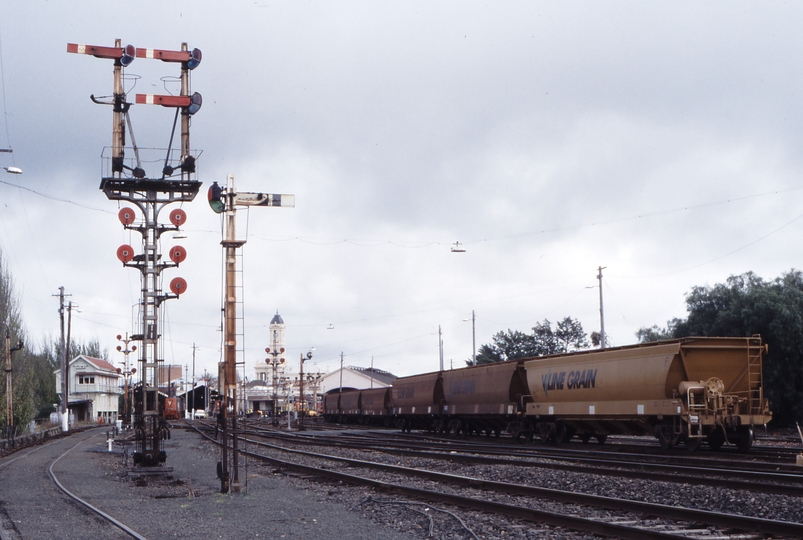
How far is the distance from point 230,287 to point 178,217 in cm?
828

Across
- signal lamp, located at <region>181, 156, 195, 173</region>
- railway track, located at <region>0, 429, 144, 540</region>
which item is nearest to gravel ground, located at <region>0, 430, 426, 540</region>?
railway track, located at <region>0, 429, 144, 540</region>

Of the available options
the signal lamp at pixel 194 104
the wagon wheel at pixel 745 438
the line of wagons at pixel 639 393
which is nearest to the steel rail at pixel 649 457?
the line of wagons at pixel 639 393

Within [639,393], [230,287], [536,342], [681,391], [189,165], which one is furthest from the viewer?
[536,342]

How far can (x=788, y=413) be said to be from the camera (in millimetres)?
38938

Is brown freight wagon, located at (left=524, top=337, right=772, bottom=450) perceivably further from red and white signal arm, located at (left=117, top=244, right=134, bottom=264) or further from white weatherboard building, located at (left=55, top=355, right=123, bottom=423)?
white weatherboard building, located at (left=55, top=355, right=123, bottom=423)

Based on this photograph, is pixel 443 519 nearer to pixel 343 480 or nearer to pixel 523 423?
pixel 343 480

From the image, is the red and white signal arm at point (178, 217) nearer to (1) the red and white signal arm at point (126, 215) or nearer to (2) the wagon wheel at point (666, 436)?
(1) the red and white signal arm at point (126, 215)

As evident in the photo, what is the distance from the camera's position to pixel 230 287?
49.3 ft

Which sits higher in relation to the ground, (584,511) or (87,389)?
(584,511)

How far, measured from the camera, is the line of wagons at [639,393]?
21.5 meters

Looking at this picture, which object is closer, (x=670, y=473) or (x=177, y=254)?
(x=670, y=473)

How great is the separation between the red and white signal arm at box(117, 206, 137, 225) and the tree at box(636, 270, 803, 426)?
102ft

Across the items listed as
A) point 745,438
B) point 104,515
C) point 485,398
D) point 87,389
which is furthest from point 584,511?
point 87,389

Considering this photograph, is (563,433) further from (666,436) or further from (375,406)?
(375,406)
